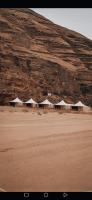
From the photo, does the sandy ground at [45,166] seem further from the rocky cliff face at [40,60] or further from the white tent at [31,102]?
the rocky cliff face at [40,60]

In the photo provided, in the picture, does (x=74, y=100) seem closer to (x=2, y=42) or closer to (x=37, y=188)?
(x=2, y=42)

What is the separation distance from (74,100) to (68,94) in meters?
2.49

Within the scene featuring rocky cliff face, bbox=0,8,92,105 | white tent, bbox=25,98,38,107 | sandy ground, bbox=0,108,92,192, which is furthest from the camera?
rocky cliff face, bbox=0,8,92,105

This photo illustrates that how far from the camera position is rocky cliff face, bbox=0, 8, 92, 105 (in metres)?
77.9

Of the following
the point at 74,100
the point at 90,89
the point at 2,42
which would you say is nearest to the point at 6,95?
the point at 2,42

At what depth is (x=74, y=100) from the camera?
300ft

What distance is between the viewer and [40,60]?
87125 mm

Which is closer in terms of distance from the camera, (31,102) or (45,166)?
(45,166)
